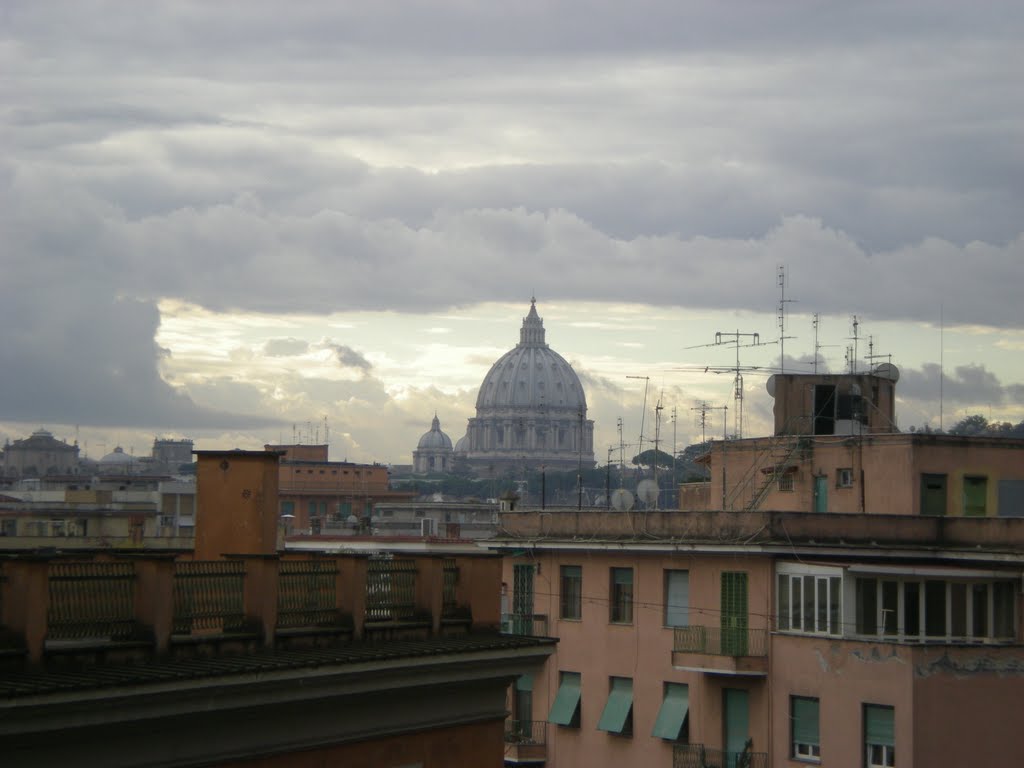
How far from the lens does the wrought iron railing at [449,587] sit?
1234 cm

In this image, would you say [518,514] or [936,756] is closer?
[936,756]

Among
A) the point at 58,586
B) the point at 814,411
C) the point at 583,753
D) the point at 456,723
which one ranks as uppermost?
the point at 814,411

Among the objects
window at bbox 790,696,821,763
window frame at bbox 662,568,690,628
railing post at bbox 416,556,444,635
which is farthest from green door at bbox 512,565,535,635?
railing post at bbox 416,556,444,635

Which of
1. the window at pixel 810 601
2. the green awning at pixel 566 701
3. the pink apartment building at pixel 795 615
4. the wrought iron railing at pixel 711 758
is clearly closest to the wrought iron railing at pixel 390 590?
the pink apartment building at pixel 795 615

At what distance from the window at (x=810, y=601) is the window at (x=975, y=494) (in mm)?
5278

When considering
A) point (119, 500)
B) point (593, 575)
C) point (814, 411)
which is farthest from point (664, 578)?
point (119, 500)

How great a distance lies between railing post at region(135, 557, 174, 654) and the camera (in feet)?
31.6

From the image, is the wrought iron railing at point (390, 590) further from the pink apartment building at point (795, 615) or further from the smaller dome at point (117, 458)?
the smaller dome at point (117, 458)

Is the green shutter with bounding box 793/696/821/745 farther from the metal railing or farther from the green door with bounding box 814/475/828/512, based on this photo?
the green door with bounding box 814/475/828/512

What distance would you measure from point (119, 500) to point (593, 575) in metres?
51.3

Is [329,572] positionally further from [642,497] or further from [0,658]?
[642,497]

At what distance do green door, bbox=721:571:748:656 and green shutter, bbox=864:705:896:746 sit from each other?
2.58 m

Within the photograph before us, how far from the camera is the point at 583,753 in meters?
28.8

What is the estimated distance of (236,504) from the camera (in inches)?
512
